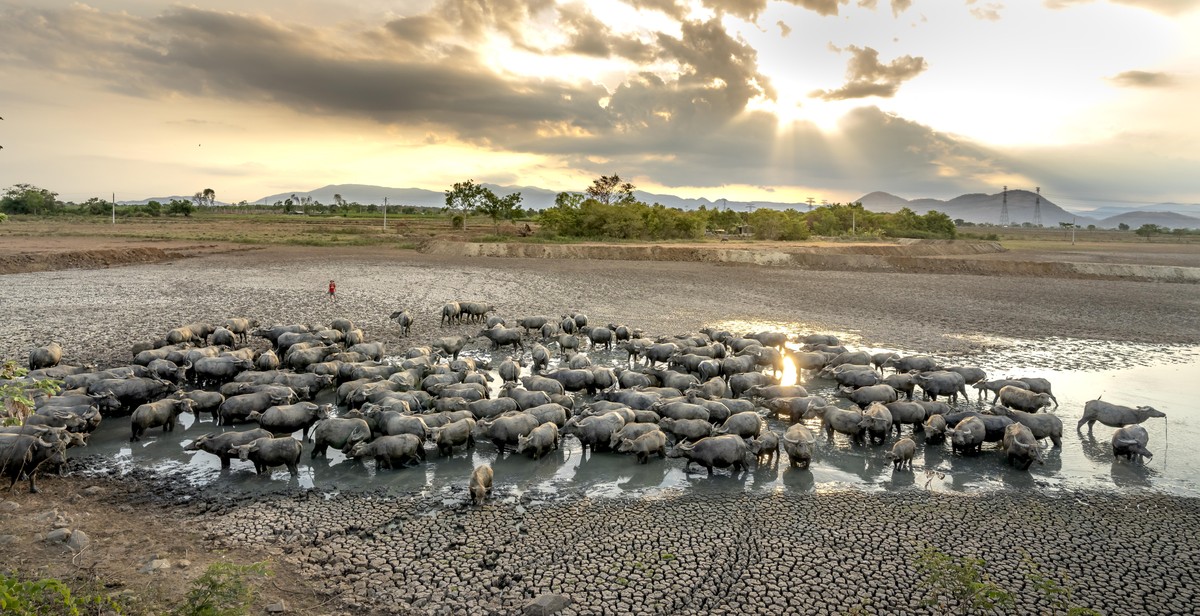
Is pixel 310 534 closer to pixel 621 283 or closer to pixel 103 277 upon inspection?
pixel 621 283

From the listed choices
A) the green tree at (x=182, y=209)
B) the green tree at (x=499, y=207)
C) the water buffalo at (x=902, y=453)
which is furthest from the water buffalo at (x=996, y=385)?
the green tree at (x=182, y=209)

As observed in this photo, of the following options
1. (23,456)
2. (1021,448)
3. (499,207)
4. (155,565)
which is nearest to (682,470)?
(1021,448)

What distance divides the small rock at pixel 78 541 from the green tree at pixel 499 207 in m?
68.2

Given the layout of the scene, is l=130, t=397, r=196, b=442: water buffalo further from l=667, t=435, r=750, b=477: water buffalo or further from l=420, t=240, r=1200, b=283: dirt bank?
l=420, t=240, r=1200, b=283: dirt bank

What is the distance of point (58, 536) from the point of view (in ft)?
25.4

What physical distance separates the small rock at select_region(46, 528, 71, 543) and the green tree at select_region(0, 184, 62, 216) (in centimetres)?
11492

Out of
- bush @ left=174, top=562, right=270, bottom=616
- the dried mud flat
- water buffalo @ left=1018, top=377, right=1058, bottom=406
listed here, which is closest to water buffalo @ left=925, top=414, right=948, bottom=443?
the dried mud flat

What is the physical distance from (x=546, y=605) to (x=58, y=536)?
5903 millimetres

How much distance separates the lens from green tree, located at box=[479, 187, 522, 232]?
8006 cm

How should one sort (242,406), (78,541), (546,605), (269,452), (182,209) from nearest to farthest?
(546,605) → (78,541) → (269,452) → (242,406) → (182,209)

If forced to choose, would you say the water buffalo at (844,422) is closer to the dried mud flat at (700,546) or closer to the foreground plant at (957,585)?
the dried mud flat at (700,546)

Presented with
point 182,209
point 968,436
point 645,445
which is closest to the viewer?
point 645,445

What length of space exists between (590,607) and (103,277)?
35969 millimetres

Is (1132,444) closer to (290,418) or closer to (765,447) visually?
(765,447)
